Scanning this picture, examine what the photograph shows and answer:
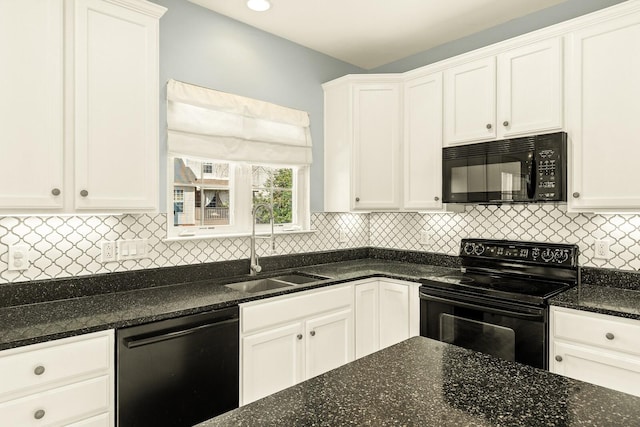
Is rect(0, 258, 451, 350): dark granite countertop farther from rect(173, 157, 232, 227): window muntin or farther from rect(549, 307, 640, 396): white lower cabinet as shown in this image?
rect(549, 307, 640, 396): white lower cabinet

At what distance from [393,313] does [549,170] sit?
1402mm

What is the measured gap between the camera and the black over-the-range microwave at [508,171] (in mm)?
2299

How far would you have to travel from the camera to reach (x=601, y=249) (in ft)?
7.96

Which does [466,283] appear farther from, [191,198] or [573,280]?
[191,198]

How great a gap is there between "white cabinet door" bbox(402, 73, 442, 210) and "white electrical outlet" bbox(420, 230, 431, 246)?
1.25 ft

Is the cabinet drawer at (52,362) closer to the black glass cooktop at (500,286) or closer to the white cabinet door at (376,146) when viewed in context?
the black glass cooktop at (500,286)

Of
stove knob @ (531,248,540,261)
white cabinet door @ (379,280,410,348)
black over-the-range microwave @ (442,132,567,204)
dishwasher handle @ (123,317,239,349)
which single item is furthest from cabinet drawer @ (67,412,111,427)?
stove knob @ (531,248,540,261)

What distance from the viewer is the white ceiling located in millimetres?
2619

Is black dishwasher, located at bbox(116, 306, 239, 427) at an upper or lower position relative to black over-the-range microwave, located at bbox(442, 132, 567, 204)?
lower

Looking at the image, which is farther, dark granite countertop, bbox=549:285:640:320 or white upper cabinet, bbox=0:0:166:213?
dark granite countertop, bbox=549:285:640:320

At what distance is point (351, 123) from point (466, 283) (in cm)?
155

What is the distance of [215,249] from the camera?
2.69m

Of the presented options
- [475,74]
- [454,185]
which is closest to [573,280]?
[454,185]

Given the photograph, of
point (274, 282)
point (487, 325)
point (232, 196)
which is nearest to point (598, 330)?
point (487, 325)
